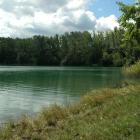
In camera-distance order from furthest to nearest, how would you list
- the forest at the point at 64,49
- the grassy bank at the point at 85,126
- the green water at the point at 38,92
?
1. the forest at the point at 64,49
2. the green water at the point at 38,92
3. the grassy bank at the point at 85,126

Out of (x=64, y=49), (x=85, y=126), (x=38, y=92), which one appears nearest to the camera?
(x=85, y=126)

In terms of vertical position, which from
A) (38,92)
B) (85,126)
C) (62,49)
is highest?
(62,49)

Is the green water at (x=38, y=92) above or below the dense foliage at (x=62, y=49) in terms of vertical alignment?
below

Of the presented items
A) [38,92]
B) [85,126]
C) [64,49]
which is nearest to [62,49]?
[64,49]

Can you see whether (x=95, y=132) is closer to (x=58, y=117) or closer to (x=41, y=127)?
(x=41, y=127)

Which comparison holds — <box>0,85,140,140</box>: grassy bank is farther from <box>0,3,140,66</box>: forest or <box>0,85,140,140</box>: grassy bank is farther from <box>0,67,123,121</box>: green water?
<box>0,3,140,66</box>: forest

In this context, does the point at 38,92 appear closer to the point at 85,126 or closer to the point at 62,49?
the point at 85,126

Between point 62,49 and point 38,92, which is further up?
point 62,49

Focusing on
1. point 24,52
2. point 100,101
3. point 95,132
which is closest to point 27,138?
point 95,132

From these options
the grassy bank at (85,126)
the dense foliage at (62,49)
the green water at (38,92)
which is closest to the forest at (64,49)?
the dense foliage at (62,49)

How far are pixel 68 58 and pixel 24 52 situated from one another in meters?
22.7

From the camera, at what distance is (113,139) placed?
9453 mm

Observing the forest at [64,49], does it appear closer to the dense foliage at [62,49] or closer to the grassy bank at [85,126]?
the dense foliage at [62,49]

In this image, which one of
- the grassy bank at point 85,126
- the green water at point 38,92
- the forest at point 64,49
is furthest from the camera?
the forest at point 64,49
